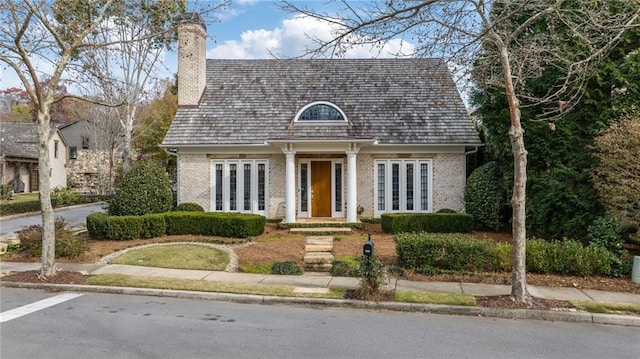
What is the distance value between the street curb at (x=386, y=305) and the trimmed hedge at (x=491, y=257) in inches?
98.9

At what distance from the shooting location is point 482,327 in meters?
7.53

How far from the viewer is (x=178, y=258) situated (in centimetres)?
1248

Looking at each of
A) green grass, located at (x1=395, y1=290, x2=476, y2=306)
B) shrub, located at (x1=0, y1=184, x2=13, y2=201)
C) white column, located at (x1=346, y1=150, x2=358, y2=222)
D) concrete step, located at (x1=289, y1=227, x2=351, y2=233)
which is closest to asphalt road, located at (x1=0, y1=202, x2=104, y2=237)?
shrub, located at (x1=0, y1=184, x2=13, y2=201)

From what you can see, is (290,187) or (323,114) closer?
(290,187)

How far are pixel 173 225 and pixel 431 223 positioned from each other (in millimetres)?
9420

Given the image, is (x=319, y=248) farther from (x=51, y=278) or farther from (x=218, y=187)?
(x=218, y=187)

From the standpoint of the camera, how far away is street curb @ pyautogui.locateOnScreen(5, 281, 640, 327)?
803cm

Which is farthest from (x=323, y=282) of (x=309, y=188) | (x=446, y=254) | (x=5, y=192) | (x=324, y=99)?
(x=5, y=192)

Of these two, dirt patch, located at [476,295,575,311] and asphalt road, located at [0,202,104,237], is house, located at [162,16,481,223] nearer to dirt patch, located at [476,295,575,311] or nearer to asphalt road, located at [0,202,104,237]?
asphalt road, located at [0,202,104,237]

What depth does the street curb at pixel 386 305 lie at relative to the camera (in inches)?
316

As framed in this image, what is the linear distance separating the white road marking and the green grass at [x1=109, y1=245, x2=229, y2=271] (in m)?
2.82

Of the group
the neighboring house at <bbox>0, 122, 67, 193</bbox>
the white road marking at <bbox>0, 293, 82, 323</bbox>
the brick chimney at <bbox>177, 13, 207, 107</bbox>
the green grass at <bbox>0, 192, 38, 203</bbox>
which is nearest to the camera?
the white road marking at <bbox>0, 293, 82, 323</bbox>

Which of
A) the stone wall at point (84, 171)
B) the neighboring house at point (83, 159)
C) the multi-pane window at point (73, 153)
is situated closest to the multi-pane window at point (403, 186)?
the neighboring house at point (83, 159)

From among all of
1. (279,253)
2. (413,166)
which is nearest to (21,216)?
(279,253)
